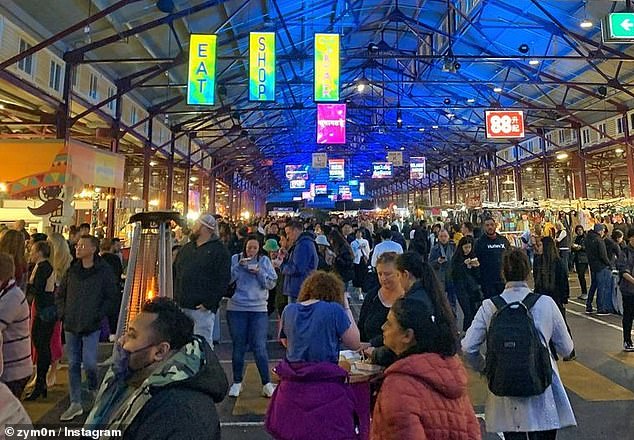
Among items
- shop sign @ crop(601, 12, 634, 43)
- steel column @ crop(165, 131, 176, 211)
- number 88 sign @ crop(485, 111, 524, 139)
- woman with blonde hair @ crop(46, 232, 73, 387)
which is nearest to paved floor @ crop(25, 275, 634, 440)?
woman with blonde hair @ crop(46, 232, 73, 387)

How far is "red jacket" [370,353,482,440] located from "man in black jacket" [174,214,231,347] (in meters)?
2.68

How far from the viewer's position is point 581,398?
14.9 ft

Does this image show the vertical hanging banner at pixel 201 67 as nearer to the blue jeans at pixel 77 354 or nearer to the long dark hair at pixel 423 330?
the blue jeans at pixel 77 354

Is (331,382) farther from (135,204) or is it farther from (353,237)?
(135,204)

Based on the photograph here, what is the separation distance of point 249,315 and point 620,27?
8.66 metres

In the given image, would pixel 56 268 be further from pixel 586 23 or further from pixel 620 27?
pixel 586 23

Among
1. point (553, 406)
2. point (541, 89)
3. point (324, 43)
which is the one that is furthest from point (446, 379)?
point (541, 89)

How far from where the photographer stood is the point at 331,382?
7.55ft

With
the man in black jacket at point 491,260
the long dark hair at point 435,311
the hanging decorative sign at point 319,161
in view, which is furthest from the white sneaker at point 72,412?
the hanging decorative sign at point 319,161

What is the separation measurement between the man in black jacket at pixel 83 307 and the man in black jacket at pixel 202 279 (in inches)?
27.2

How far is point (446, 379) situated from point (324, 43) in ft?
32.4

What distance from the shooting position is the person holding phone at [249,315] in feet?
15.0

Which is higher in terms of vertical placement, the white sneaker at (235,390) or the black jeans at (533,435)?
the black jeans at (533,435)

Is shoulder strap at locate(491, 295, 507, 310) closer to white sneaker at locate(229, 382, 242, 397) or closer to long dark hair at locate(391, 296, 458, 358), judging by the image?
long dark hair at locate(391, 296, 458, 358)
